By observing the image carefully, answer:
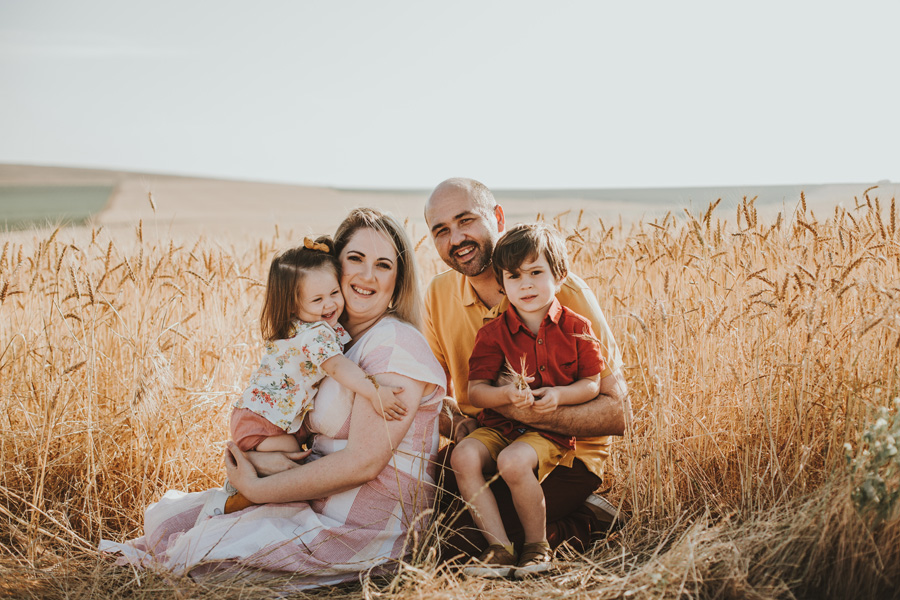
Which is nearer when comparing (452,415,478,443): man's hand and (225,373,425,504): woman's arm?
(225,373,425,504): woman's arm

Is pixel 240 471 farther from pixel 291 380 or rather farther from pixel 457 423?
pixel 457 423

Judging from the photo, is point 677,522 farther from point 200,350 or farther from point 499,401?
point 200,350

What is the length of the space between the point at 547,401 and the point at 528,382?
19 cm

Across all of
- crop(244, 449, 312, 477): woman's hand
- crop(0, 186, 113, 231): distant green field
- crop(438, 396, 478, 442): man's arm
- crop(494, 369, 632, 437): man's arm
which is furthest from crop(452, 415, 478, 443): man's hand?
crop(0, 186, 113, 231): distant green field

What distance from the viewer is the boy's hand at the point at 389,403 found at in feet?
7.77

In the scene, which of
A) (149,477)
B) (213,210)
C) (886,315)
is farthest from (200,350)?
(213,210)

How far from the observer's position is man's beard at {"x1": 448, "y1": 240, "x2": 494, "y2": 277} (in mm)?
3211

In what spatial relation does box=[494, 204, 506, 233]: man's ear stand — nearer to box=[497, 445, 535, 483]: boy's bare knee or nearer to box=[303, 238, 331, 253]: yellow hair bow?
box=[303, 238, 331, 253]: yellow hair bow

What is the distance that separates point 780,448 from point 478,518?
137 centimetres

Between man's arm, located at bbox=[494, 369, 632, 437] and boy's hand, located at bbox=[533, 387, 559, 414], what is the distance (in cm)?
5

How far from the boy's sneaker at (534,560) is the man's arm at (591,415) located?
1.50ft

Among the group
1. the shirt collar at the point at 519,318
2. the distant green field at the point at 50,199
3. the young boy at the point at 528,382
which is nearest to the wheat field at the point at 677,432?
the young boy at the point at 528,382

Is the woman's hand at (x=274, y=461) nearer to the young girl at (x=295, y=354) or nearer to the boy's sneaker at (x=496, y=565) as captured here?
the young girl at (x=295, y=354)

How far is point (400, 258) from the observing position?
271 centimetres
